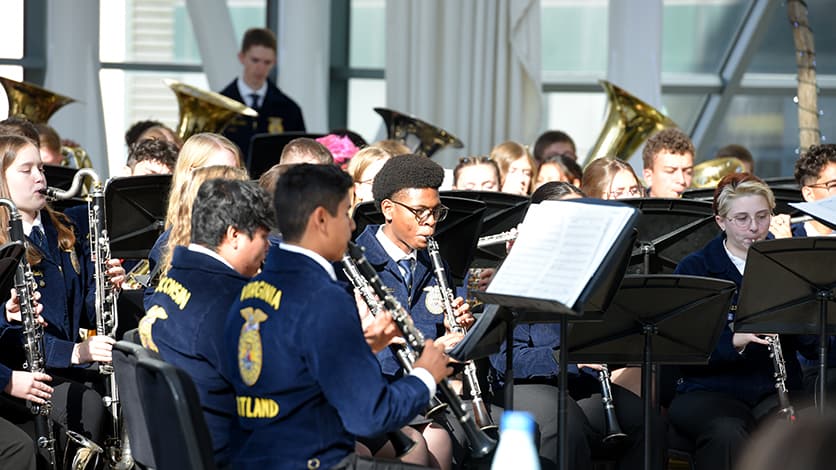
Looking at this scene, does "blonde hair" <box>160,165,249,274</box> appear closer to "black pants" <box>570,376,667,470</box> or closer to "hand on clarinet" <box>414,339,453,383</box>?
"hand on clarinet" <box>414,339,453,383</box>

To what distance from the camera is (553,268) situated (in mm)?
3107

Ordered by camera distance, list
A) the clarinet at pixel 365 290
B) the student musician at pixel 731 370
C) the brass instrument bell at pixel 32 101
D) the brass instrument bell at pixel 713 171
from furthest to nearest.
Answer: the brass instrument bell at pixel 713 171
the brass instrument bell at pixel 32 101
the student musician at pixel 731 370
the clarinet at pixel 365 290

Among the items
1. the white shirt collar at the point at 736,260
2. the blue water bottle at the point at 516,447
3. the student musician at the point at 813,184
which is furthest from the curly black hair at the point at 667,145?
the blue water bottle at the point at 516,447

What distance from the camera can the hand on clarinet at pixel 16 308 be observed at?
→ 3.87 m

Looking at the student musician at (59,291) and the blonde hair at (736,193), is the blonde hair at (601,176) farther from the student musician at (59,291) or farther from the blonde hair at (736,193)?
the student musician at (59,291)

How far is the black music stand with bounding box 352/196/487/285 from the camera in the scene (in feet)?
13.4

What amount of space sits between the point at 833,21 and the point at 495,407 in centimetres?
704

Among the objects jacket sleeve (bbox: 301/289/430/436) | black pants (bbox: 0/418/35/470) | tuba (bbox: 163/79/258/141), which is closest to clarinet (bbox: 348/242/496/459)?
jacket sleeve (bbox: 301/289/430/436)

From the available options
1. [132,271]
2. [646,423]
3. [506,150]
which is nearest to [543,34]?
[506,150]

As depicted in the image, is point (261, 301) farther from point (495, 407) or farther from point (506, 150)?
point (506, 150)

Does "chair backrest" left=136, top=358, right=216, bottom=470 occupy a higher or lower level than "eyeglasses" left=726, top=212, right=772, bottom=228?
lower

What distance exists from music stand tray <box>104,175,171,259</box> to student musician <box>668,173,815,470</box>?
185cm

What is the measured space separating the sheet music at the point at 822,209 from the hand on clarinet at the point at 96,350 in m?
2.15

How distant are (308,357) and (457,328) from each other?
1086 millimetres
